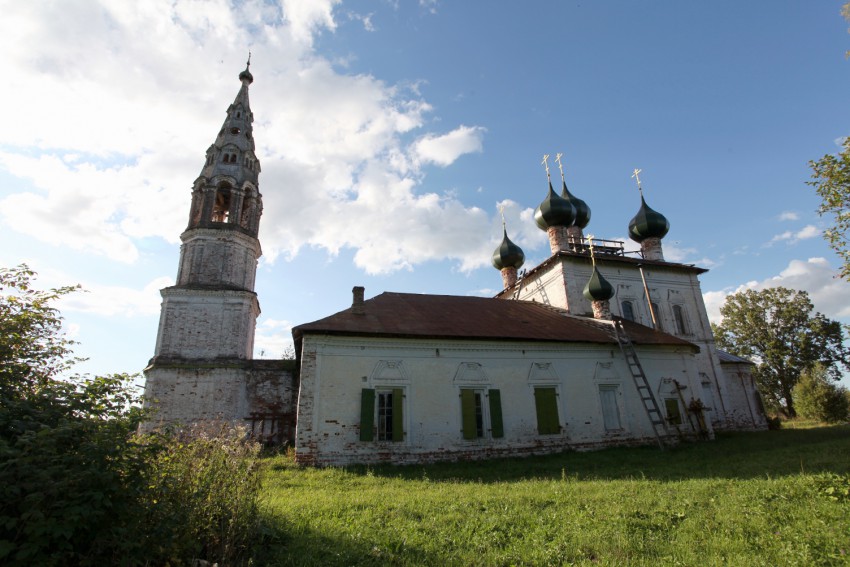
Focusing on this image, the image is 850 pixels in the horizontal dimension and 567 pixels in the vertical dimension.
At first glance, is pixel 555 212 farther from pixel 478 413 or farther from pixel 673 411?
pixel 478 413

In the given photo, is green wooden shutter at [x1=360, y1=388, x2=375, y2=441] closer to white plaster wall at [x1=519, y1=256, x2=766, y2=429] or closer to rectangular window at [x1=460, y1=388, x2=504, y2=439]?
rectangular window at [x1=460, y1=388, x2=504, y2=439]

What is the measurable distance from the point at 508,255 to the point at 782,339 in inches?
934

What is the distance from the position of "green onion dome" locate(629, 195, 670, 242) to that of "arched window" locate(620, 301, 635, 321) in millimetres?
5296

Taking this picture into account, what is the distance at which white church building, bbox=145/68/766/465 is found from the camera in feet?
45.1

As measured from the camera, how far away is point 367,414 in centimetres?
1336

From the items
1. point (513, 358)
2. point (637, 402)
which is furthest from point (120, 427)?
point (637, 402)

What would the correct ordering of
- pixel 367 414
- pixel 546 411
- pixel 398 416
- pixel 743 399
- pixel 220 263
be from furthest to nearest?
pixel 743 399 → pixel 220 263 → pixel 546 411 → pixel 398 416 → pixel 367 414

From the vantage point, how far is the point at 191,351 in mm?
17625

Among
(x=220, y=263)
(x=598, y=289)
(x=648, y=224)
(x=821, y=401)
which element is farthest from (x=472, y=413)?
(x=821, y=401)

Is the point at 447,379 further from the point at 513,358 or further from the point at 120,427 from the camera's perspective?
the point at 120,427

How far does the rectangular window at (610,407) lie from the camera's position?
1600cm

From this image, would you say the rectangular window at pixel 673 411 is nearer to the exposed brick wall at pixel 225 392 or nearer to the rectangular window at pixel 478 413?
the rectangular window at pixel 478 413

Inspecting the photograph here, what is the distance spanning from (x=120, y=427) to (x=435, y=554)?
12.3 ft

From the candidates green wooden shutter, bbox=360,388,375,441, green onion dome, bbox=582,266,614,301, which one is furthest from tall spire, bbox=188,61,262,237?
green onion dome, bbox=582,266,614,301
